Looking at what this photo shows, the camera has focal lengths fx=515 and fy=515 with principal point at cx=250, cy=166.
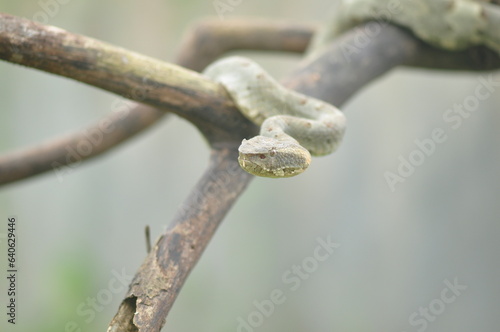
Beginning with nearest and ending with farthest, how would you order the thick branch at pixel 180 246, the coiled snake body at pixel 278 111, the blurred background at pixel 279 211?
the thick branch at pixel 180 246, the coiled snake body at pixel 278 111, the blurred background at pixel 279 211

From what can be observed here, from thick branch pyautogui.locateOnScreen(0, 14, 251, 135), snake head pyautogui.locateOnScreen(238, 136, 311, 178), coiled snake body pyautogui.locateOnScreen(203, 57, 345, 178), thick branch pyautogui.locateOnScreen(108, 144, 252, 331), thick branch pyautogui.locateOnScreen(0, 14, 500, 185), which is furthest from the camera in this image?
thick branch pyautogui.locateOnScreen(0, 14, 500, 185)

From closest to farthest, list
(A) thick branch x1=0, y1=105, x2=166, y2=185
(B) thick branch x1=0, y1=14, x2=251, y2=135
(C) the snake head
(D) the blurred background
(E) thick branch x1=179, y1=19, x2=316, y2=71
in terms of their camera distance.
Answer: (C) the snake head → (B) thick branch x1=0, y1=14, x2=251, y2=135 → (A) thick branch x1=0, y1=105, x2=166, y2=185 → (E) thick branch x1=179, y1=19, x2=316, y2=71 → (D) the blurred background

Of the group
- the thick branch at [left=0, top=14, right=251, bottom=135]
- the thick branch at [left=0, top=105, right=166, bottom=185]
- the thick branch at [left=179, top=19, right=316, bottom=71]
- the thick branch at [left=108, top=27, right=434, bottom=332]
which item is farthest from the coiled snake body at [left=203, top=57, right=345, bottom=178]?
the thick branch at [left=179, top=19, right=316, bottom=71]

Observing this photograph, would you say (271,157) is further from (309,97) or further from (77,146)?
(77,146)

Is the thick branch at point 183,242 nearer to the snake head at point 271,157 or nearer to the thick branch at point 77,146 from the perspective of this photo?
the snake head at point 271,157

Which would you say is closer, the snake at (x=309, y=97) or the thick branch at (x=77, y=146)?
the snake at (x=309, y=97)

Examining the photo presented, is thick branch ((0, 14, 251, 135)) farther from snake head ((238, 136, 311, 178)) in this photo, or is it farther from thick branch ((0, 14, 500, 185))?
snake head ((238, 136, 311, 178))

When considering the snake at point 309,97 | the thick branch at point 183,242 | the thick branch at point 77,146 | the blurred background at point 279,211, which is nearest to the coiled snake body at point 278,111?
the snake at point 309,97
